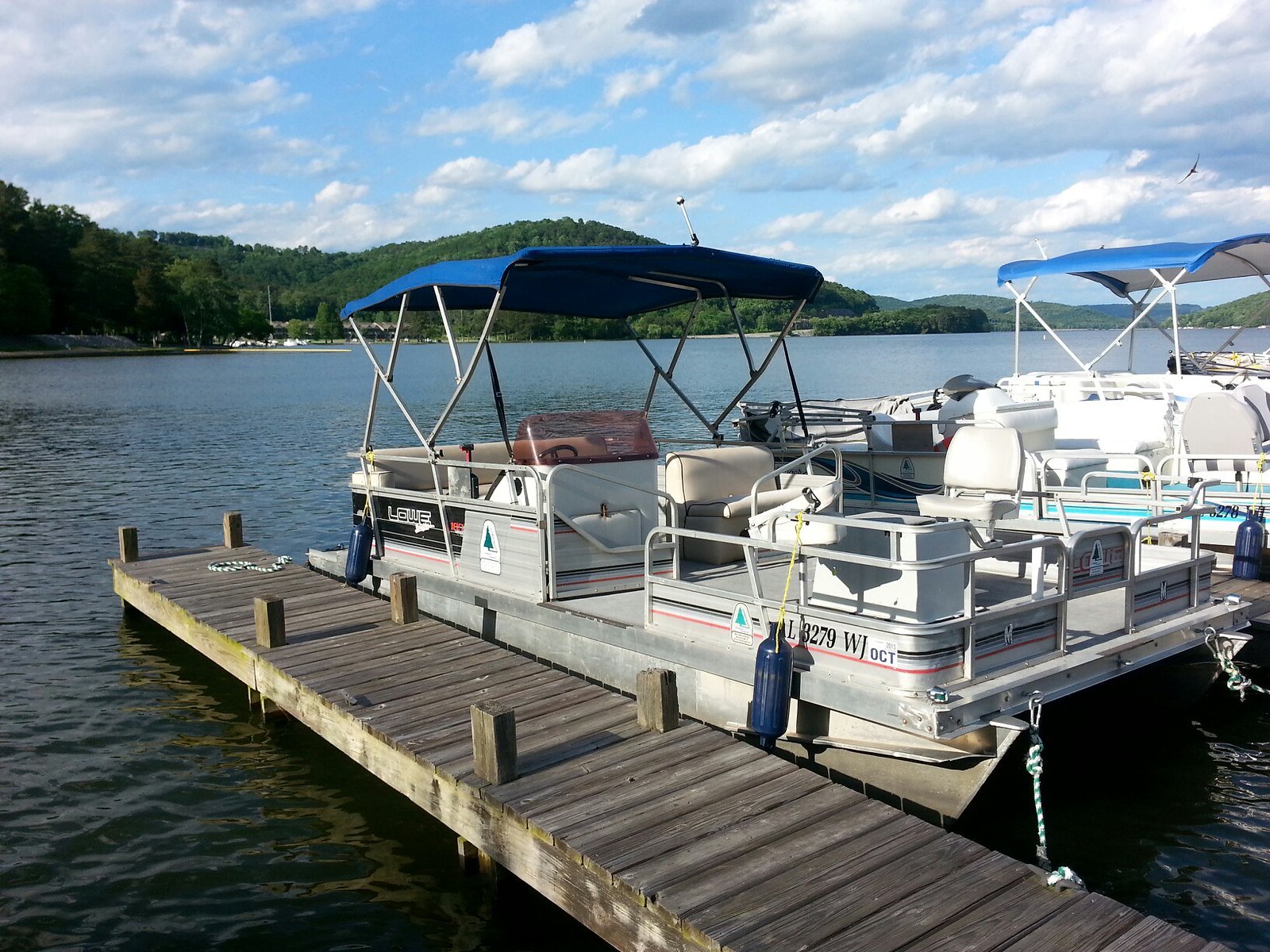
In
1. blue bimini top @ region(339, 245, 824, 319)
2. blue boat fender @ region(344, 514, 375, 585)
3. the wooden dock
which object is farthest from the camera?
blue boat fender @ region(344, 514, 375, 585)

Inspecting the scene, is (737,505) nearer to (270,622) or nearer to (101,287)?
(270,622)

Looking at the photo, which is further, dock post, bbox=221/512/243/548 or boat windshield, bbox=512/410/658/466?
dock post, bbox=221/512/243/548

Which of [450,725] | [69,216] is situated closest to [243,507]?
[450,725]

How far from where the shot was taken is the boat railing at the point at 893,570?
538cm

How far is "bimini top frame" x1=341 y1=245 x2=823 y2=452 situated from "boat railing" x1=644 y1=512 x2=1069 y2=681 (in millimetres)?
2439

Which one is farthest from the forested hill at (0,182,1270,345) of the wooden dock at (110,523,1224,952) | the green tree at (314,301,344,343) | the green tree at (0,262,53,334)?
the wooden dock at (110,523,1224,952)

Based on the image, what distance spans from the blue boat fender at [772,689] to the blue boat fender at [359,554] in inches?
217

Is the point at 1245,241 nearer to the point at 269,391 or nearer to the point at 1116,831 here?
the point at 1116,831

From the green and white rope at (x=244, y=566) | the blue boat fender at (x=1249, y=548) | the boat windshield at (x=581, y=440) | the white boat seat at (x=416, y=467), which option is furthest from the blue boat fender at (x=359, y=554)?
the blue boat fender at (x=1249, y=548)

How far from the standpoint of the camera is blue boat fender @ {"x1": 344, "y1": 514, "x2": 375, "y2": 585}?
10180 mm

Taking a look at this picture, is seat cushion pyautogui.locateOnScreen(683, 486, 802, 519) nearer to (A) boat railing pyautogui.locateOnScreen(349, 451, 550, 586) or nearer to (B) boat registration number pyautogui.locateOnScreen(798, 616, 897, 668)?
(A) boat railing pyautogui.locateOnScreen(349, 451, 550, 586)

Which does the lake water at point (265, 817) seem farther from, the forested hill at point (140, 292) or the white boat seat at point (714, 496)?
the forested hill at point (140, 292)

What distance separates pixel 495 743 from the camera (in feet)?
17.8

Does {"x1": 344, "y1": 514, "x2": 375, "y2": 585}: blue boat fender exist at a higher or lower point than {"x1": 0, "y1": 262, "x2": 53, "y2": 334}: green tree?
lower
